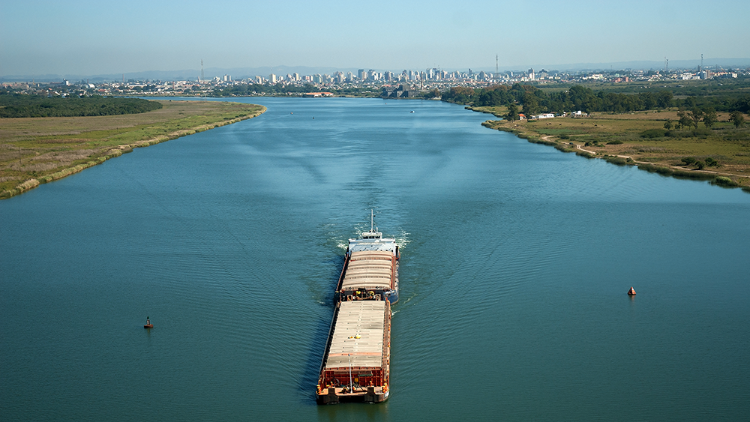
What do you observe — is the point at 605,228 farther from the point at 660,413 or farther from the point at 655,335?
the point at 660,413

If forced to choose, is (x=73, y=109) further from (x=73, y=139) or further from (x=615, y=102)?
(x=615, y=102)

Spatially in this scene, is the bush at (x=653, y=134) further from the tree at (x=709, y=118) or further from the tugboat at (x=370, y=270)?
the tugboat at (x=370, y=270)

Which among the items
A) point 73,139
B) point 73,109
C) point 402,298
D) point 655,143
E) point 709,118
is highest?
point 73,109

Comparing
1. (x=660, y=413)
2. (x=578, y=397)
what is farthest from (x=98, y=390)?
(x=660, y=413)

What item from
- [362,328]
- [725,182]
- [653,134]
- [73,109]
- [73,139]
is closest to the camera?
[362,328]

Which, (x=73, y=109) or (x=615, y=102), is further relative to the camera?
(x=73, y=109)

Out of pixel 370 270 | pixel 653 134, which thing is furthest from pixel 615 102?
pixel 370 270
